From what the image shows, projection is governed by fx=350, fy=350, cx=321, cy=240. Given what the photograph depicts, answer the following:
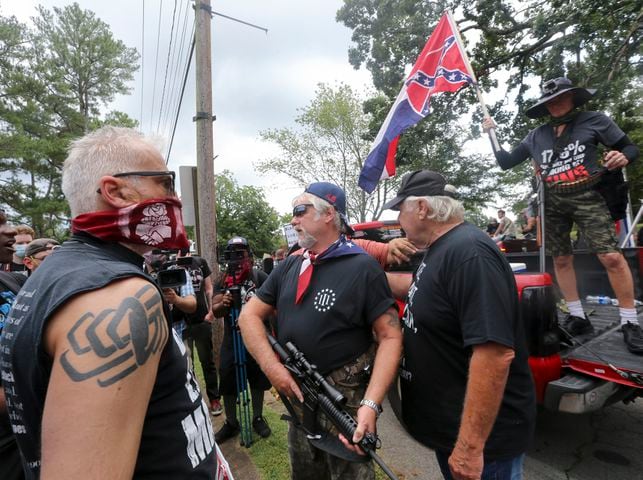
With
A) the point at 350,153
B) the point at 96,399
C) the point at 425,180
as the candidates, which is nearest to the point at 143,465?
the point at 96,399

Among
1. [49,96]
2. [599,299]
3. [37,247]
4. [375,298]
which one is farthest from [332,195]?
[49,96]

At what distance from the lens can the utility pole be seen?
491 centimetres

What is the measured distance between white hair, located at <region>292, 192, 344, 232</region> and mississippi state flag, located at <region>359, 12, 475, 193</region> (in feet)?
6.44

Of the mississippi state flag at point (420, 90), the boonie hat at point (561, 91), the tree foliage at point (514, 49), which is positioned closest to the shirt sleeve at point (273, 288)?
the mississippi state flag at point (420, 90)

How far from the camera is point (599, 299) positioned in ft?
14.5

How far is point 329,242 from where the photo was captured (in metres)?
2.27

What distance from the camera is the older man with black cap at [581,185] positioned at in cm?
297

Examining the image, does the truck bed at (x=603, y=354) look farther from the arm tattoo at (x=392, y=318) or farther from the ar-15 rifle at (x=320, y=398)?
the ar-15 rifle at (x=320, y=398)

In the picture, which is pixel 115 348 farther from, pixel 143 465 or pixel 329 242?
pixel 329 242

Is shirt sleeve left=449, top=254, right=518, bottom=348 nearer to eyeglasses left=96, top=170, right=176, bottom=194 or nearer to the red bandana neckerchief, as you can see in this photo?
the red bandana neckerchief

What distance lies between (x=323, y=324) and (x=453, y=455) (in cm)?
86

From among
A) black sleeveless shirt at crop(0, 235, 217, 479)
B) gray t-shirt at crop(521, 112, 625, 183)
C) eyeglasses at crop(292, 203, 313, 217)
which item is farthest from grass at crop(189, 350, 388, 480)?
gray t-shirt at crop(521, 112, 625, 183)

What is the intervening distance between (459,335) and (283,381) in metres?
1.00

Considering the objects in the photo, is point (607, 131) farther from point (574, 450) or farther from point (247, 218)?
point (247, 218)
